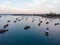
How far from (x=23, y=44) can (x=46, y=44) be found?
695 cm

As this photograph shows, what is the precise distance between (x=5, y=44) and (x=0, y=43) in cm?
213

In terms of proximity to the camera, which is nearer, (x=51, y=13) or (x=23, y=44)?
(x=23, y=44)

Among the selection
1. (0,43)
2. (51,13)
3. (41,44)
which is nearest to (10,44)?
(0,43)

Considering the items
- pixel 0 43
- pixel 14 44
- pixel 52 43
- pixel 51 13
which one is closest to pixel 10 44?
pixel 14 44

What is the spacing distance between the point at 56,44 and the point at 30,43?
7.89 metres

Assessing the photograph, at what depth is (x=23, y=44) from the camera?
3678 cm

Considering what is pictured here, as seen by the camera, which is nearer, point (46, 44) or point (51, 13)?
point (46, 44)

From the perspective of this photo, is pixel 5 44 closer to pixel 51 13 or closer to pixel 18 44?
pixel 18 44

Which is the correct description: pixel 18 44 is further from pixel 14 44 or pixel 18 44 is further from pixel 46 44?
pixel 46 44

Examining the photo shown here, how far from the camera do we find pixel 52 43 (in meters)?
38.1

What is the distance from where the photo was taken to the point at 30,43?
1485 inches

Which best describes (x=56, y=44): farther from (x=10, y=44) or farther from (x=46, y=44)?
(x=10, y=44)

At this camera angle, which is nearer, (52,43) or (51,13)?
(52,43)

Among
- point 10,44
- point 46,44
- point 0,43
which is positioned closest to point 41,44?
point 46,44
